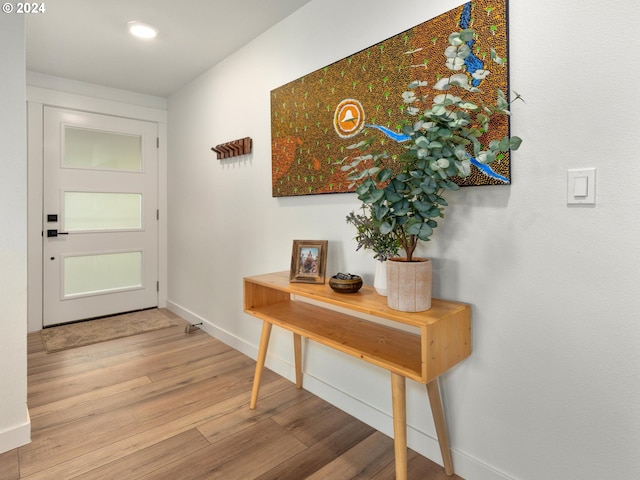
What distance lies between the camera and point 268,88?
240cm

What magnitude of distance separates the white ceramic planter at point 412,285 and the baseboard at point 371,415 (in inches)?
27.7

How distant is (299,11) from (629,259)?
209cm

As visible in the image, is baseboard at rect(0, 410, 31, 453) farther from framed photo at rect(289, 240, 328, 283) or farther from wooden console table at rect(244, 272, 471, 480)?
framed photo at rect(289, 240, 328, 283)

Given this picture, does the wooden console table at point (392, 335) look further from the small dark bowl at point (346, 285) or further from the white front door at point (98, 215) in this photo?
the white front door at point (98, 215)

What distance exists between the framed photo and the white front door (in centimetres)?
263

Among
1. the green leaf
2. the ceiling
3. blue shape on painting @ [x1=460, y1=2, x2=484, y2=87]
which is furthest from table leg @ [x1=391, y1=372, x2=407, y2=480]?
the ceiling

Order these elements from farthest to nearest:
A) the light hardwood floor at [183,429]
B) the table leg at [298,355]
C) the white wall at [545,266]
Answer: the table leg at [298,355] → the light hardwood floor at [183,429] → the white wall at [545,266]

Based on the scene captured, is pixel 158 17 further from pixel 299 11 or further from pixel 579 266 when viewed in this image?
pixel 579 266

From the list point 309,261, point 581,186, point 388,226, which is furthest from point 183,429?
point 581,186

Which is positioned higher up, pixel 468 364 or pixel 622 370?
pixel 622 370

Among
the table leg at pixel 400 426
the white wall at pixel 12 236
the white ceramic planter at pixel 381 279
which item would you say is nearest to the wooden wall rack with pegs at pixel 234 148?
the white wall at pixel 12 236

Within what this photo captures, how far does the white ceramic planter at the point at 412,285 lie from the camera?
1298 millimetres

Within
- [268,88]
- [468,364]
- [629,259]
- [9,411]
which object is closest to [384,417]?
[468,364]

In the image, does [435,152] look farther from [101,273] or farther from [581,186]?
[101,273]
